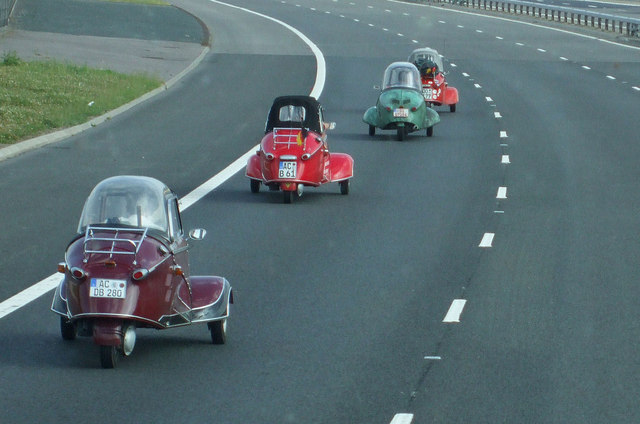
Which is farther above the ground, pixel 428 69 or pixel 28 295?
pixel 28 295

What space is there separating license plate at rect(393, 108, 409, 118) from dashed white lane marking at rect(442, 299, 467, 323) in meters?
17.5

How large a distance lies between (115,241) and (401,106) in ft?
68.0

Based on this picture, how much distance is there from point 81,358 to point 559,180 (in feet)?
50.3

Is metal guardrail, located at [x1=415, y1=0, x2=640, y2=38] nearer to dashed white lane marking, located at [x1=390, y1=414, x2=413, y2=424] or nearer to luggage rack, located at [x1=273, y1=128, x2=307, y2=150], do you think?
luggage rack, located at [x1=273, y1=128, x2=307, y2=150]

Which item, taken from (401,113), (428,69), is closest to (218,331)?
(401,113)

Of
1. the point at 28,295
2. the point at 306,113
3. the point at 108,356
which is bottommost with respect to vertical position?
the point at 306,113

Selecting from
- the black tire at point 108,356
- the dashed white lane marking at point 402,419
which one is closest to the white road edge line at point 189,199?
the black tire at point 108,356

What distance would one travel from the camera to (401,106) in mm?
32094

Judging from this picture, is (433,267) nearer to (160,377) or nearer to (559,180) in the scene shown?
(160,377)

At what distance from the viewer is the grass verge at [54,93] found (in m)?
31.0

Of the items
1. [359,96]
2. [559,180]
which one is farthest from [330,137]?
[359,96]

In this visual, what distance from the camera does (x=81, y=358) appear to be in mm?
12094

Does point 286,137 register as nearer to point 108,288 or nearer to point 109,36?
point 108,288

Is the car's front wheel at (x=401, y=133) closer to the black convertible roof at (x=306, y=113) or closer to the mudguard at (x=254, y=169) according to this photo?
the black convertible roof at (x=306, y=113)
